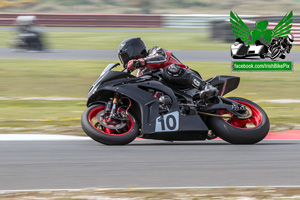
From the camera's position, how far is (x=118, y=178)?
17.6 feet

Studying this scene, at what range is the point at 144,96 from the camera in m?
6.88

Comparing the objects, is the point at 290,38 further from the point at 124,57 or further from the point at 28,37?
the point at 124,57

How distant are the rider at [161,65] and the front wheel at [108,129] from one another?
0.67 metres

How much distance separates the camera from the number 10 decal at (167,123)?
6.74 metres

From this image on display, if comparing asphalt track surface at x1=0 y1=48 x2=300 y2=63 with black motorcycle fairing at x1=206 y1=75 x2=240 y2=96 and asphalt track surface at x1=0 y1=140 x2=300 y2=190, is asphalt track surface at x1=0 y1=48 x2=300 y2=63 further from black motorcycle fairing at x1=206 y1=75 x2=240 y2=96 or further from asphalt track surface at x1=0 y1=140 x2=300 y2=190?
asphalt track surface at x1=0 y1=140 x2=300 y2=190

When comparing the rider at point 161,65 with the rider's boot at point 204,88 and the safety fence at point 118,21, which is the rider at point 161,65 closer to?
the rider's boot at point 204,88

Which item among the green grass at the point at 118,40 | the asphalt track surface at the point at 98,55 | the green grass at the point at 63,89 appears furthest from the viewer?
the green grass at the point at 118,40

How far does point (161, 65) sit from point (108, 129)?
3.53ft

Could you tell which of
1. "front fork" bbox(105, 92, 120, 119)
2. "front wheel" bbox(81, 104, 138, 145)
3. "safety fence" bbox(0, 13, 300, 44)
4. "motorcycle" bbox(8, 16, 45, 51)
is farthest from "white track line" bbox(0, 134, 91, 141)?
"safety fence" bbox(0, 13, 300, 44)

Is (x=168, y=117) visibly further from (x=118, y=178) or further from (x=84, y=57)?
(x=84, y=57)

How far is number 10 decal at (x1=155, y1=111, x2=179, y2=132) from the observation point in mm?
6742

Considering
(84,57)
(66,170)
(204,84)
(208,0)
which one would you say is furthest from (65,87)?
(208,0)

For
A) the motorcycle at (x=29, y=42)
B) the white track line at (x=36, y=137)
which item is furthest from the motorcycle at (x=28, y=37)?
the white track line at (x=36, y=137)

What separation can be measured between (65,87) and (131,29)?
16290 mm
